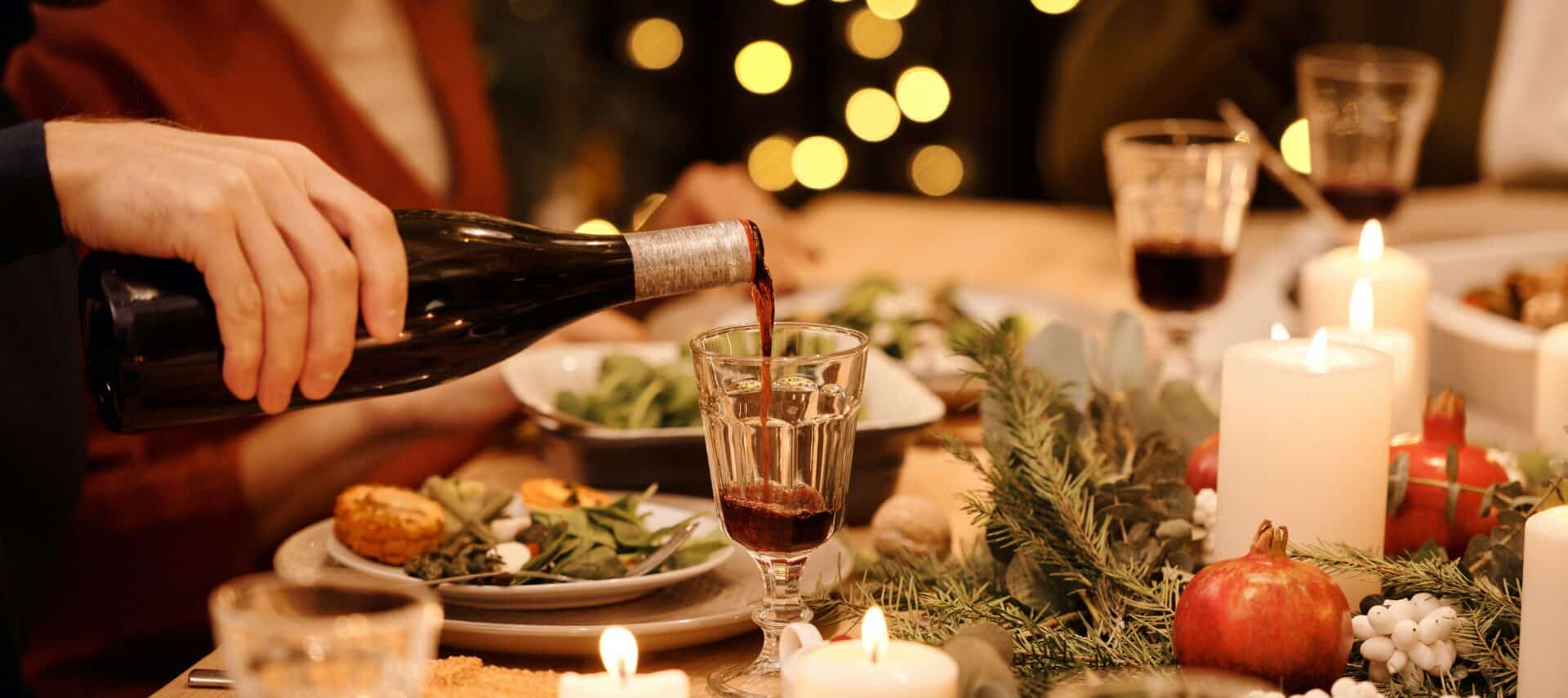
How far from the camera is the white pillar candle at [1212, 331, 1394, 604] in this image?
0.66m

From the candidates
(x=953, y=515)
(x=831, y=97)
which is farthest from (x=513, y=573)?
(x=831, y=97)

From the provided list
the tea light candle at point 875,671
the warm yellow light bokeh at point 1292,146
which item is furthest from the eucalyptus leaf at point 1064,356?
the warm yellow light bokeh at point 1292,146

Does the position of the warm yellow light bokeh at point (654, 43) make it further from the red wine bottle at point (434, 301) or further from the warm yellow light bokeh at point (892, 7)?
the red wine bottle at point (434, 301)

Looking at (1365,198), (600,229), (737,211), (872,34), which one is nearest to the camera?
(600,229)

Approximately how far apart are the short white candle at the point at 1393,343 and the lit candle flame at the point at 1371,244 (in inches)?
2.8

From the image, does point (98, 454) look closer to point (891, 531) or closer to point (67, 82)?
point (67, 82)

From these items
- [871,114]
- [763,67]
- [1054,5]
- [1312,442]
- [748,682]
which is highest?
[1054,5]

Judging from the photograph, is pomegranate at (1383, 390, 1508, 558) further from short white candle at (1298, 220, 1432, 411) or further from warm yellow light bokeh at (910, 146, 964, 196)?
warm yellow light bokeh at (910, 146, 964, 196)

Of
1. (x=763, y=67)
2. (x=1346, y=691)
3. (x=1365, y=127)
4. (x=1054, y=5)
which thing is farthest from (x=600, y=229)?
(x=763, y=67)

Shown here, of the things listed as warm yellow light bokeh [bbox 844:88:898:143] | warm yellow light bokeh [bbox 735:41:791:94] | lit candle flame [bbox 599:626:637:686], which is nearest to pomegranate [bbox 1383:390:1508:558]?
lit candle flame [bbox 599:626:637:686]

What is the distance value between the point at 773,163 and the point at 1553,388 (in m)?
3.24

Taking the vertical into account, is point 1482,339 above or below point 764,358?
below

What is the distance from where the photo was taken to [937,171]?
3.91 meters

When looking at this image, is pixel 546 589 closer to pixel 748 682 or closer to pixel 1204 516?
pixel 748 682
